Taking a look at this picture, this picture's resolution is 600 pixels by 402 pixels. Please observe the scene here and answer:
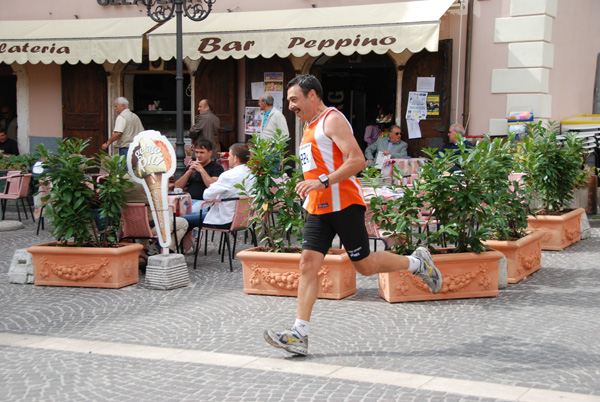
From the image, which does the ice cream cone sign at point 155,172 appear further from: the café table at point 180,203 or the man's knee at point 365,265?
the man's knee at point 365,265

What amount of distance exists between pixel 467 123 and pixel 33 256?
7782mm

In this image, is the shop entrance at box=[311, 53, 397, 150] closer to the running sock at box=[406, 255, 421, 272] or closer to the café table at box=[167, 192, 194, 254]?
the café table at box=[167, 192, 194, 254]

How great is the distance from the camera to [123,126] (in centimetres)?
1212

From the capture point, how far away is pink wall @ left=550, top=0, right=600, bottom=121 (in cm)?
1292

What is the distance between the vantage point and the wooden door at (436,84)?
41.2 feet

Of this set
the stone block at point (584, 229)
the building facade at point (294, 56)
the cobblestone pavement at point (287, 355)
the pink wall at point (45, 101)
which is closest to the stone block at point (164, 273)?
the cobblestone pavement at point (287, 355)

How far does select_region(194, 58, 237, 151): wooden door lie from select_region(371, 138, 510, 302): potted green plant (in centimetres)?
788

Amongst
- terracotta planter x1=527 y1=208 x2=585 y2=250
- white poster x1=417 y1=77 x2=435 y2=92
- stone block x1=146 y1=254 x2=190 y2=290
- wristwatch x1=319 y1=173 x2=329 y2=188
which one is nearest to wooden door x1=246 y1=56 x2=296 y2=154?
white poster x1=417 y1=77 x2=435 y2=92

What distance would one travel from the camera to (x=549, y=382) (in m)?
4.29

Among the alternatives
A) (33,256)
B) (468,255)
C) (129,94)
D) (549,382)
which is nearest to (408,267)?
(468,255)

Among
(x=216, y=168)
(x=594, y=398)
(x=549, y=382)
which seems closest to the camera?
(x=594, y=398)

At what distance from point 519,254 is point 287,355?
3.10 meters

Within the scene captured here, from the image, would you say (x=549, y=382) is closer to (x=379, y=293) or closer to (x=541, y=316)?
(x=541, y=316)

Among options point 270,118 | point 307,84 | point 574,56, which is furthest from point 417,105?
point 307,84
